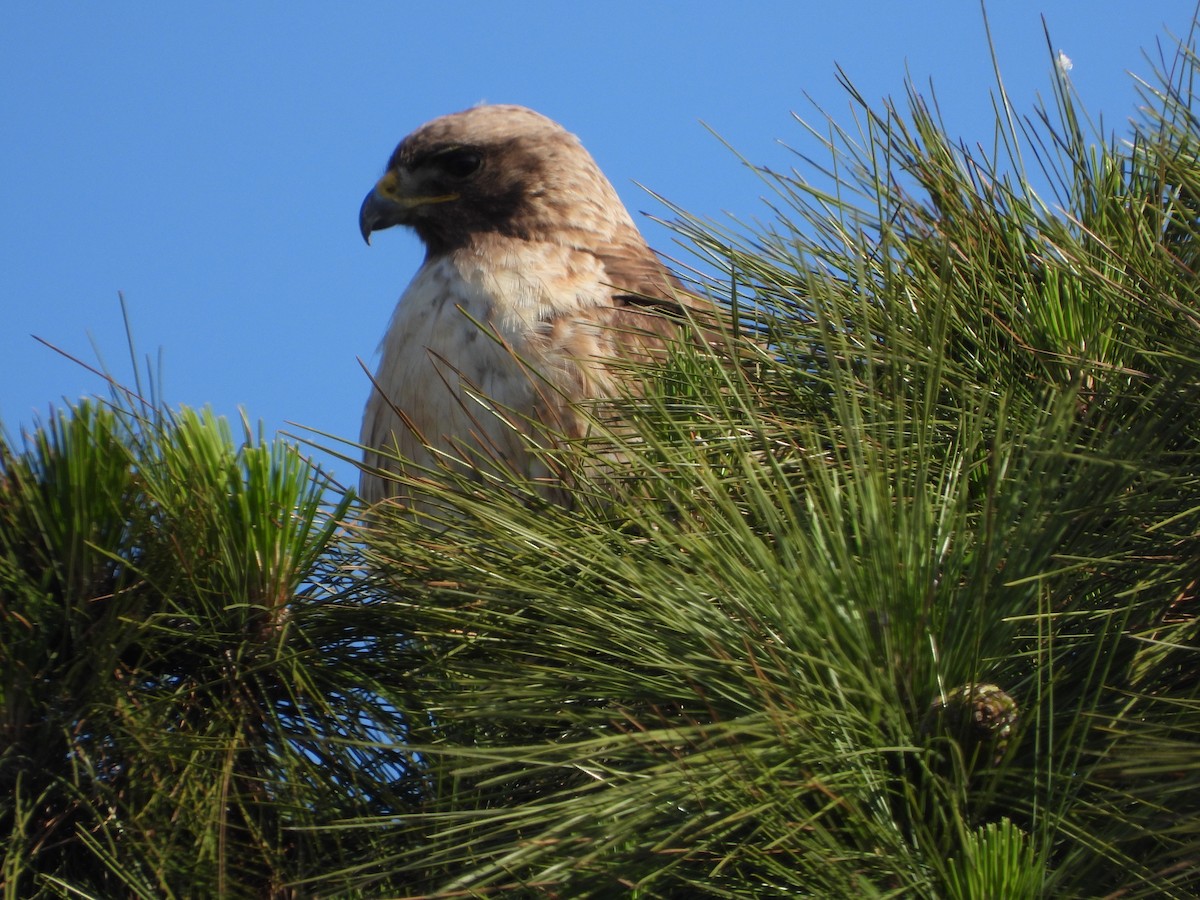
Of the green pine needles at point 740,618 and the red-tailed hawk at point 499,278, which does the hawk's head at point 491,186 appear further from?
the green pine needles at point 740,618

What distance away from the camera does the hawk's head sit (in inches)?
171

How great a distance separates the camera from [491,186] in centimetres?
443

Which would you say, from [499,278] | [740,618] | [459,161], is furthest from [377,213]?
[740,618]

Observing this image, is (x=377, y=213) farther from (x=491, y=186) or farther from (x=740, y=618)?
(x=740, y=618)

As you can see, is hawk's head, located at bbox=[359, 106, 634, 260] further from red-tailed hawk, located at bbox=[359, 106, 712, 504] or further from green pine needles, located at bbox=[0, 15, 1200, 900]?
green pine needles, located at bbox=[0, 15, 1200, 900]

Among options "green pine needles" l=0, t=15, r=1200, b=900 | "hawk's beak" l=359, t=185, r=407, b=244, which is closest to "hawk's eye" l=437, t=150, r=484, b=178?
"hawk's beak" l=359, t=185, r=407, b=244

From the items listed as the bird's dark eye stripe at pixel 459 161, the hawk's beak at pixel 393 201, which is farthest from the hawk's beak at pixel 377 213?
the bird's dark eye stripe at pixel 459 161

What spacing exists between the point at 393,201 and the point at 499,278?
714mm

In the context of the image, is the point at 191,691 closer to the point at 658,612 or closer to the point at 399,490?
the point at 658,612

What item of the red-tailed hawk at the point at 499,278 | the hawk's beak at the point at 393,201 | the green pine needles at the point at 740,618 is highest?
the hawk's beak at the point at 393,201

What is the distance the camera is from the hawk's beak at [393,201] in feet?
14.7

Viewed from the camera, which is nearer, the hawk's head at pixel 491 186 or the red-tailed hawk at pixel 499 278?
the red-tailed hawk at pixel 499 278

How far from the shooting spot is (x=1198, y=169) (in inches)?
66.7

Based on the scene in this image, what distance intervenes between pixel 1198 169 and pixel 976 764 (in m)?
0.83
